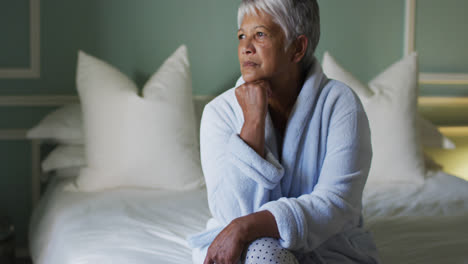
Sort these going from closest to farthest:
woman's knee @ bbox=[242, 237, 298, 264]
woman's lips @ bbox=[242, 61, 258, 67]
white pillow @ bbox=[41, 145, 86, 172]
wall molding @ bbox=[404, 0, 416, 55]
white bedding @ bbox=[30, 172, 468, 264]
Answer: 1. woman's knee @ bbox=[242, 237, 298, 264]
2. woman's lips @ bbox=[242, 61, 258, 67]
3. white bedding @ bbox=[30, 172, 468, 264]
4. white pillow @ bbox=[41, 145, 86, 172]
5. wall molding @ bbox=[404, 0, 416, 55]

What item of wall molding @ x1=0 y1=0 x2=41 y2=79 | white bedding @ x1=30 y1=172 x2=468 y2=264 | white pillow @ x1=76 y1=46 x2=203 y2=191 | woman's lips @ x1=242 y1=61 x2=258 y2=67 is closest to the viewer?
woman's lips @ x1=242 y1=61 x2=258 y2=67

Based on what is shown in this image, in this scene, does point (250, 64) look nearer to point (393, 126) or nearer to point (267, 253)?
point (267, 253)

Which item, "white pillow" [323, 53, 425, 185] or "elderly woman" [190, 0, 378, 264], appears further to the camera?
"white pillow" [323, 53, 425, 185]

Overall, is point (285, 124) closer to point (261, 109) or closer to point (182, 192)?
point (261, 109)

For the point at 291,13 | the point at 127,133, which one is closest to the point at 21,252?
the point at 127,133

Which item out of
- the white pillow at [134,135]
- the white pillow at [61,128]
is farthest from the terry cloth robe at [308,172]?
the white pillow at [61,128]

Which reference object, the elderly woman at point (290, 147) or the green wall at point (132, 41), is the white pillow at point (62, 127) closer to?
the green wall at point (132, 41)

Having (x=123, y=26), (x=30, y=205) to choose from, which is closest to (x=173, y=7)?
(x=123, y=26)

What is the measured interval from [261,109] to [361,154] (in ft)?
0.87

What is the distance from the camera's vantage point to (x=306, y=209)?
3.82 ft

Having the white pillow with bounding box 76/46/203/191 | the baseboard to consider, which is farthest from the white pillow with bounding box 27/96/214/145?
the baseboard

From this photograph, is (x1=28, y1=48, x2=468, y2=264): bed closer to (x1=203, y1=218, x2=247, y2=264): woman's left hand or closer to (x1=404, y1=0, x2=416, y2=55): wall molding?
(x1=203, y1=218, x2=247, y2=264): woman's left hand

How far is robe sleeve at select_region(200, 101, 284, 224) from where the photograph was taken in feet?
3.96

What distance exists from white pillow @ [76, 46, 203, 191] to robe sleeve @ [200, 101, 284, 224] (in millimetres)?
824
